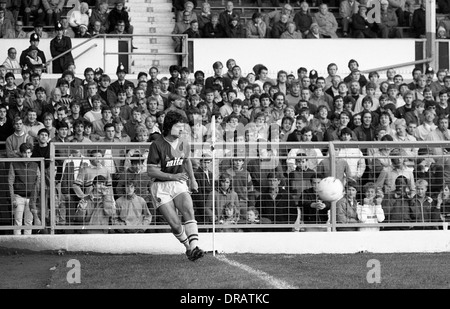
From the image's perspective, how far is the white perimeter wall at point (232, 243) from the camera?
17266 mm

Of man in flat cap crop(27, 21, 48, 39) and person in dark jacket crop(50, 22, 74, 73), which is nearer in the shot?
person in dark jacket crop(50, 22, 74, 73)

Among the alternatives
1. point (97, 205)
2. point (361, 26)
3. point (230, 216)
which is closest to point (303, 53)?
point (361, 26)

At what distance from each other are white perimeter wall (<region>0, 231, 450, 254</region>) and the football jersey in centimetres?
212

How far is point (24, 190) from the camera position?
17469 millimetres

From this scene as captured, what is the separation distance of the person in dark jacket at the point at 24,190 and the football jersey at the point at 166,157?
292 centimetres

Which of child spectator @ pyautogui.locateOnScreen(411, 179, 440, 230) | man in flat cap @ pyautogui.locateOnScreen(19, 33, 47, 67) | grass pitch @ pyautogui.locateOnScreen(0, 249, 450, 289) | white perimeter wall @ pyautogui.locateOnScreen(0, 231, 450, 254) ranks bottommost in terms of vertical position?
grass pitch @ pyautogui.locateOnScreen(0, 249, 450, 289)

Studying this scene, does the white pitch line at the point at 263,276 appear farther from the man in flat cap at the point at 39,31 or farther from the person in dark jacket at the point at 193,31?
the person in dark jacket at the point at 193,31

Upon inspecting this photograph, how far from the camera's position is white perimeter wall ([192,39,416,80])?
27312 mm

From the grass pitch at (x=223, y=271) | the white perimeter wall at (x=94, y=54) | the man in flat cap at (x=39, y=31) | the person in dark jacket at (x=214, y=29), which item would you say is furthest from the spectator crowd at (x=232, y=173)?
the person in dark jacket at (x=214, y=29)

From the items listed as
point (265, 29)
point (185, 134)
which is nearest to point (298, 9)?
point (265, 29)

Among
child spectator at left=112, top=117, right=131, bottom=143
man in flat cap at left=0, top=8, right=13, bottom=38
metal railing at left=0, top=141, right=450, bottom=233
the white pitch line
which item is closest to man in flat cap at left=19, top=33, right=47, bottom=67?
man in flat cap at left=0, top=8, right=13, bottom=38

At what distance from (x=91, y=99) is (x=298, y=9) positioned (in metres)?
10.3

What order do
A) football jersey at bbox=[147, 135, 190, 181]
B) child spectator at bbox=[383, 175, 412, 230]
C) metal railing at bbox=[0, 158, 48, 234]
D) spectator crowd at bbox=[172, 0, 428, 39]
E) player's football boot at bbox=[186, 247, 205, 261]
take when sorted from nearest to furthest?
player's football boot at bbox=[186, 247, 205, 261] → football jersey at bbox=[147, 135, 190, 181] → metal railing at bbox=[0, 158, 48, 234] → child spectator at bbox=[383, 175, 412, 230] → spectator crowd at bbox=[172, 0, 428, 39]

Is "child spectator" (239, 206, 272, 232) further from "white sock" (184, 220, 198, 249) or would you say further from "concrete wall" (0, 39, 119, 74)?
"concrete wall" (0, 39, 119, 74)
